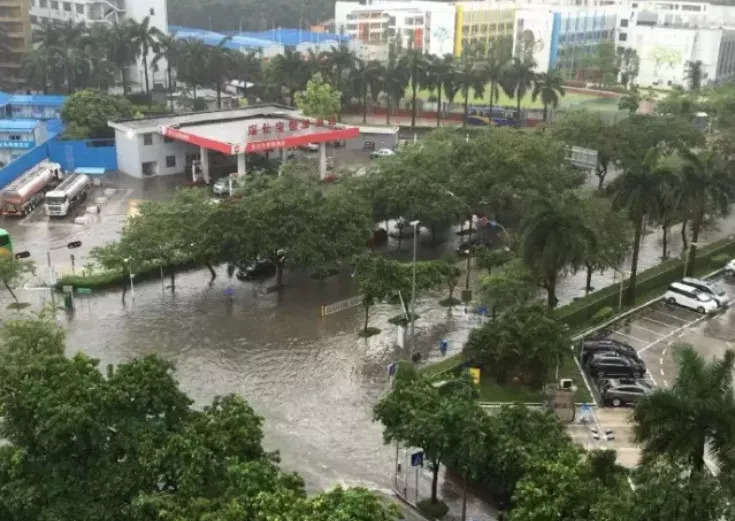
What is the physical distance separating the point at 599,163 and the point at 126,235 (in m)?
29.2

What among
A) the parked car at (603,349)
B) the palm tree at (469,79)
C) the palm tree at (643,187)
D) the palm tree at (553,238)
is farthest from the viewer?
the palm tree at (469,79)

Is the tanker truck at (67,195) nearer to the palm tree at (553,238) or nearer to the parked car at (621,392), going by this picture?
the palm tree at (553,238)

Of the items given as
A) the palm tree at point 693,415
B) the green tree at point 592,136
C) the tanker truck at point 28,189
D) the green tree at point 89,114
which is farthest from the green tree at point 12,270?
the green tree at point 592,136

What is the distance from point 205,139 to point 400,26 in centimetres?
5930

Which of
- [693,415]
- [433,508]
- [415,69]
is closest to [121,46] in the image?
[415,69]

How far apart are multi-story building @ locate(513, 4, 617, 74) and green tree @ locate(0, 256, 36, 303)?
72282mm

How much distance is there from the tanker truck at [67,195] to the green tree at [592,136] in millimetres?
28950

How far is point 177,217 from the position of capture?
1385 inches

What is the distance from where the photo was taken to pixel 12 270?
32344 millimetres

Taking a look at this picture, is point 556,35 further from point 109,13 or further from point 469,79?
point 109,13

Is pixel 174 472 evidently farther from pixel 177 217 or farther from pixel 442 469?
pixel 177 217

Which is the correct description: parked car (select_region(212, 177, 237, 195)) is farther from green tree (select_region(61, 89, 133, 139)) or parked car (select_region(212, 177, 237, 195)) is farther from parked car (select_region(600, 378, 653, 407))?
parked car (select_region(600, 378, 653, 407))

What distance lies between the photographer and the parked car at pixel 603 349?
2898 centimetres

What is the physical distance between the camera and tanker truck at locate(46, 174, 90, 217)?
150 ft
